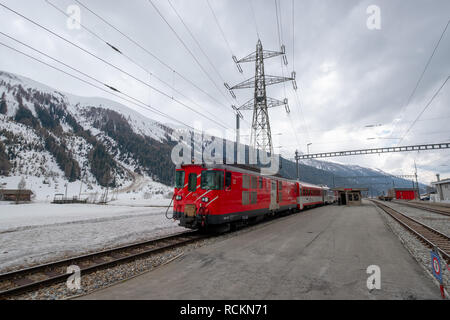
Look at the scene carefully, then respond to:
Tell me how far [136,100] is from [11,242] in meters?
8.47

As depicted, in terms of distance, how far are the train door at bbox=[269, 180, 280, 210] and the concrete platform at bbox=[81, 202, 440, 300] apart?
6955 millimetres

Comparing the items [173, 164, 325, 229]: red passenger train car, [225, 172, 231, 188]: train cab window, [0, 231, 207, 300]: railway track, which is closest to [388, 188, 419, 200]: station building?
[173, 164, 325, 229]: red passenger train car

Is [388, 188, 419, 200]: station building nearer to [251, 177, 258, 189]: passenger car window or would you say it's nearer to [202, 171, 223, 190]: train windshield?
[251, 177, 258, 189]: passenger car window

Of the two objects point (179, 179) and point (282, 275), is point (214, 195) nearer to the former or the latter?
point (179, 179)

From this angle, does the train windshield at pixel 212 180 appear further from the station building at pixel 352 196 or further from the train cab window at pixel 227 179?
the station building at pixel 352 196

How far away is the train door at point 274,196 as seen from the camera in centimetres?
1550

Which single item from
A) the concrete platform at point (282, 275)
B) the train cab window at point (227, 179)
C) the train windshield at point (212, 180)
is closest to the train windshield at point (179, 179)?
the train windshield at point (212, 180)

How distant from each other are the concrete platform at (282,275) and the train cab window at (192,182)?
2.93 meters

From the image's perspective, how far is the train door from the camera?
50.8 feet

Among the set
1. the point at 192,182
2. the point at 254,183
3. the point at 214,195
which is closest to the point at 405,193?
the point at 254,183

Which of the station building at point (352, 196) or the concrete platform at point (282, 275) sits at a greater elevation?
the station building at point (352, 196)

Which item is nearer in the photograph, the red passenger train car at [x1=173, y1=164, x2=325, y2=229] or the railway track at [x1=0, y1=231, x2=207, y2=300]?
the railway track at [x1=0, y1=231, x2=207, y2=300]
